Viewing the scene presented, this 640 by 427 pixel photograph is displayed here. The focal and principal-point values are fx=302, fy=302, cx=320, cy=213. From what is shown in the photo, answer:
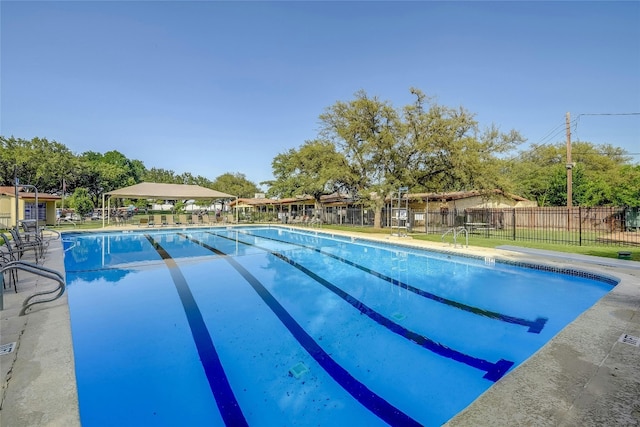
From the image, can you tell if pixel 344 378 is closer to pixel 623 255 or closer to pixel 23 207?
pixel 623 255

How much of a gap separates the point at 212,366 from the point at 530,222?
23.2 m

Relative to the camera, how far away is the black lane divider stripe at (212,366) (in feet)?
9.38

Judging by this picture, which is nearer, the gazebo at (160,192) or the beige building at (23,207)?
the beige building at (23,207)

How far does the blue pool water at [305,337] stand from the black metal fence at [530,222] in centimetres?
825

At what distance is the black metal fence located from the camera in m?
14.2

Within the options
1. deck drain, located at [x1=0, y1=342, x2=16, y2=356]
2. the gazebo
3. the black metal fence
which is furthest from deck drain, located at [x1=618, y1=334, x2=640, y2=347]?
the gazebo

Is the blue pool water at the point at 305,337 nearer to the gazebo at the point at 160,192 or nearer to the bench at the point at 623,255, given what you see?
the bench at the point at 623,255

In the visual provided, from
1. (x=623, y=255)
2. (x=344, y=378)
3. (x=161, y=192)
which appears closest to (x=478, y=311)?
(x=344, y=378)

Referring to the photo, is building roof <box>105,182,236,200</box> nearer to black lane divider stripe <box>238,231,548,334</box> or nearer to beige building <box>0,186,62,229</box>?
beige building <box>0,186,62,229</box>

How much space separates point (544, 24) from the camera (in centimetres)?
1298

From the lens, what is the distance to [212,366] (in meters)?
3.72

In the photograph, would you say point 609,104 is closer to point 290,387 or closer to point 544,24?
point 544,24

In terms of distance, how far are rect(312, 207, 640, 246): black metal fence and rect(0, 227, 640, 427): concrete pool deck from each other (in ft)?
37.3

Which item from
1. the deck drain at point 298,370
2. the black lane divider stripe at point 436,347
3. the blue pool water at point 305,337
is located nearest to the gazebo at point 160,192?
the blue pool water at point 305,337
